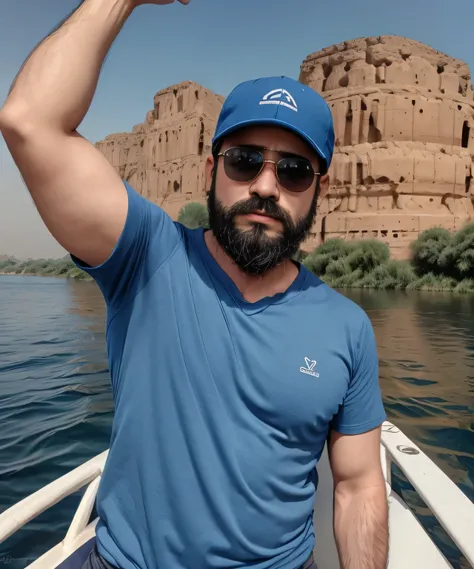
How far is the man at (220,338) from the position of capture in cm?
97

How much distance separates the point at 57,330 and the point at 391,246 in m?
25.8

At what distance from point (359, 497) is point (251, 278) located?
0.69 meters

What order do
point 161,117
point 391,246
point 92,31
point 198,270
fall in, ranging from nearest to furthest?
point 92,31 → point 198,270 → point 391,246 → point 161,117

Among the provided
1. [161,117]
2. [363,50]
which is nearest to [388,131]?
[363,50]

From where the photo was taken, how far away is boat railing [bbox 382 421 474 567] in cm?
146

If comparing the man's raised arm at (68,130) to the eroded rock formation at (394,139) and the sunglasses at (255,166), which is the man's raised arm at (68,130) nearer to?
the sunglasses at (255,166)

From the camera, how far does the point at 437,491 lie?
1743 mm

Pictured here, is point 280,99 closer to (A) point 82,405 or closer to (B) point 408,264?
(A) point 82,405

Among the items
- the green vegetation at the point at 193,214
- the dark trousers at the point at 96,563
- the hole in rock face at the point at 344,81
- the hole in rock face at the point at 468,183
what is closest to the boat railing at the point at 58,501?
the dark trousers at the point at 96,563

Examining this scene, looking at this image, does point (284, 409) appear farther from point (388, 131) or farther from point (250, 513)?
point (388, 131)

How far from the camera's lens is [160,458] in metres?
1.07

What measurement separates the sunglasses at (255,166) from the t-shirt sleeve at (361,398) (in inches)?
17.8

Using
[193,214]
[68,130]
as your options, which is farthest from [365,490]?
[193,214]

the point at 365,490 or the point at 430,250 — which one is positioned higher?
the point at 430,250
